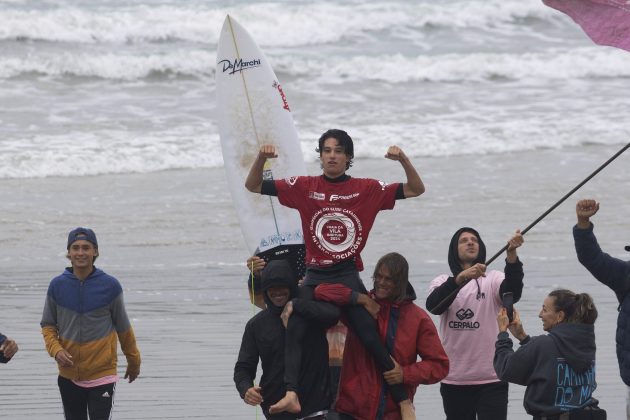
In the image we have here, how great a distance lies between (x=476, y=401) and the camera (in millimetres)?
7203

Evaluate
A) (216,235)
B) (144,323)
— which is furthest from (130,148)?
(144,323)

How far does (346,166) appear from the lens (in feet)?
22.7

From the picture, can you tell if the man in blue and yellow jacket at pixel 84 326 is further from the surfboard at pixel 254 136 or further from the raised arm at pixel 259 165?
the surfboard at pixel 254 136

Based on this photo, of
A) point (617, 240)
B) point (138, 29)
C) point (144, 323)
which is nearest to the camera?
point (144, 323)

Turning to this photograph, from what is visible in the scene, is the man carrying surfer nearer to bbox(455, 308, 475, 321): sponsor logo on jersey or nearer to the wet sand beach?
bbox(455, 308, 475, 321): sponsor logo on jersey

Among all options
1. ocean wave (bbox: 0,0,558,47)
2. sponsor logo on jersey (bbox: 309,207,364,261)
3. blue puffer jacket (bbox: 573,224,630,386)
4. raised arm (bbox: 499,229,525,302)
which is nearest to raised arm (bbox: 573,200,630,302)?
blue puffer jacket (bbox: 573,224,630,386)

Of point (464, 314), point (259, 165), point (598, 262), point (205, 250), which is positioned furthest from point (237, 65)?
point (205, 250)

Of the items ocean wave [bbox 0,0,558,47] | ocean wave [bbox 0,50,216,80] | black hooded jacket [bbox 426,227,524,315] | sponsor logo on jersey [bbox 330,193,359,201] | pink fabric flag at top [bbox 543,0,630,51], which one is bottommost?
black hooded jacket [bbox 426,227,524,315]

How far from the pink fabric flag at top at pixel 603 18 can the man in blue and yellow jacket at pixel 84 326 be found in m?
2.84

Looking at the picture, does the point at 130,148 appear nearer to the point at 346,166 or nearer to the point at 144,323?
the point at 144,323

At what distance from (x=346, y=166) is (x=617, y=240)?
25.3ft

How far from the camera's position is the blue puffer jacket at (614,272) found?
6.78m

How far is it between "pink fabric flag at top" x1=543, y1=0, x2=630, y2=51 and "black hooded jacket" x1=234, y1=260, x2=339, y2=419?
2.06 metres

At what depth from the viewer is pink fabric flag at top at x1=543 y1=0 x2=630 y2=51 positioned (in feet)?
22.9
